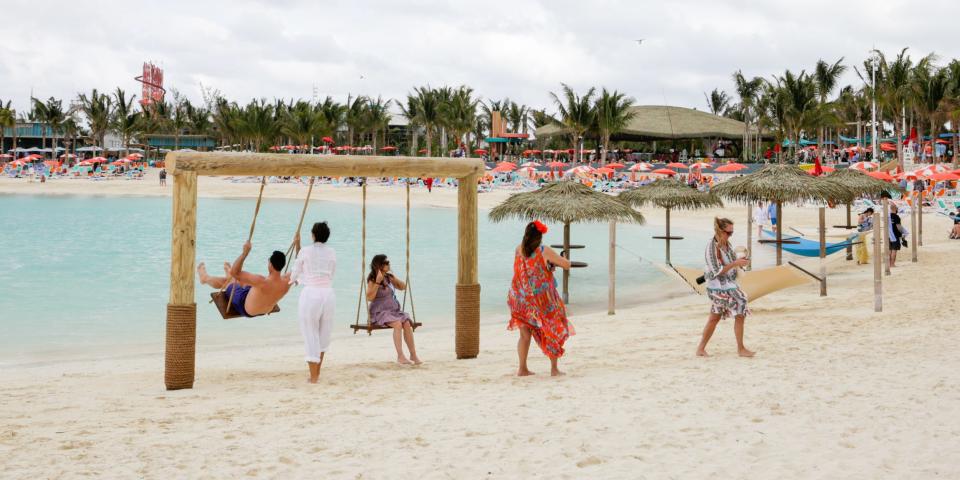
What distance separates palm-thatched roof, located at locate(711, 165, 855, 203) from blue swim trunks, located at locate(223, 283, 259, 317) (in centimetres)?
940

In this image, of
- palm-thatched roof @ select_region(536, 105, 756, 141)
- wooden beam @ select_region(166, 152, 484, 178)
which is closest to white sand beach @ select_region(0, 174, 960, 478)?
wooden beam @ select_region(166, 152, 484, 178)

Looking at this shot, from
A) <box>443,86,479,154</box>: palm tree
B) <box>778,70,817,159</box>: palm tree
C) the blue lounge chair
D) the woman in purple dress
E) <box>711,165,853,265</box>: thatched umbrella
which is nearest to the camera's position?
the woman in purple dress

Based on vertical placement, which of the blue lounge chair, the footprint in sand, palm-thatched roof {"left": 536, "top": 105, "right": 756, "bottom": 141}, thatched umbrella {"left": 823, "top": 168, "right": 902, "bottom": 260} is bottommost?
the footprint in sand

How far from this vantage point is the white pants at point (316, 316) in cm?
563

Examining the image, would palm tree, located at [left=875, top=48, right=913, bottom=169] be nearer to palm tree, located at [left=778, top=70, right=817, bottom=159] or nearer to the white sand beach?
palm tree, located at [left=778, top=70, right=817, bottom=159]

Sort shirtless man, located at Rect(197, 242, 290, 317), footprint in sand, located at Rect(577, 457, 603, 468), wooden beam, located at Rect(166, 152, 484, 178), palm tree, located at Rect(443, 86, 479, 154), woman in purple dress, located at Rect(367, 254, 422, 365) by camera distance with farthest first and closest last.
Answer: palm tree, located at Rect(443, 86, 479, 154)
woman in purple dress, located at Rect(367, 254, 422, 365)
shirtless man, located at Rect(197, 242, 290, 317)
wooden beam, located at Rect(166, 152, 484, 178)
footprint in sand, located at Rect(577, 457, 603, 468)

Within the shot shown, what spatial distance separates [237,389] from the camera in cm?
590

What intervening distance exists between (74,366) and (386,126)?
196ft

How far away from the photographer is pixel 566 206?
41.3 feet

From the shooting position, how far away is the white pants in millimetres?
5629

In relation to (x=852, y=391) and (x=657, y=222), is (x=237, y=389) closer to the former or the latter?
(x=852, y=391)

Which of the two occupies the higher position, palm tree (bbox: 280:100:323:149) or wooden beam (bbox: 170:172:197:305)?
palm tree (bbox: 280:100:323:149)

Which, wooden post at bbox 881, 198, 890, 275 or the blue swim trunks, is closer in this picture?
the blue swim trunks

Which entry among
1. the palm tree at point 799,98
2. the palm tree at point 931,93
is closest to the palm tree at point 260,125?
the palm tree at point 799,98
